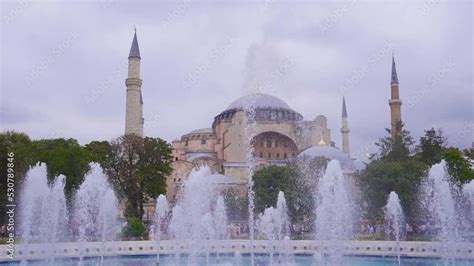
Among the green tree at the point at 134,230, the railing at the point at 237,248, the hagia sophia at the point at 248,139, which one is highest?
the hagia sophia at the point at 248,139

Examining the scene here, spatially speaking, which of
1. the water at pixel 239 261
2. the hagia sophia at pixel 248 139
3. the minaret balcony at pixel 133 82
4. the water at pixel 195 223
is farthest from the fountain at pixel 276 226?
the minaret balcony at pixel 133 82

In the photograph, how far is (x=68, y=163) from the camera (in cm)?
2620

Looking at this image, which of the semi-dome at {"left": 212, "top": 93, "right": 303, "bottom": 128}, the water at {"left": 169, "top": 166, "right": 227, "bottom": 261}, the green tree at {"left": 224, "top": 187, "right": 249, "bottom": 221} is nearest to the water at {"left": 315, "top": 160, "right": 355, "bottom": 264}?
the water at {"left": 169, "top": 166, "right": 227, "bottom": 261}

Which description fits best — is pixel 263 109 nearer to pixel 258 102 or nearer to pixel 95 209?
pixel 258 102

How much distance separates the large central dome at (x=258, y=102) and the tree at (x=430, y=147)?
2176 cm

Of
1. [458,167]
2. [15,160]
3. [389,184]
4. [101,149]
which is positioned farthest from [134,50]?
[458,167]

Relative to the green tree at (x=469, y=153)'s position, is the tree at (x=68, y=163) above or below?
below

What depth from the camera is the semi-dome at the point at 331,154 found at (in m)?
42.7

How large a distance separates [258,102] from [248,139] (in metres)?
7.70

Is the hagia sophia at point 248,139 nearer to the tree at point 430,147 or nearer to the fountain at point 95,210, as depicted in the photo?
the tree at point 430,147

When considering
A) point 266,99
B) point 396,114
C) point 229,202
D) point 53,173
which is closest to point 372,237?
point 229,202

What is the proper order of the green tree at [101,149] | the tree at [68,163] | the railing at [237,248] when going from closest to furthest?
1. the railing at [237,248]
2. the tree at [68,163]
3. the green tree at [101,149]

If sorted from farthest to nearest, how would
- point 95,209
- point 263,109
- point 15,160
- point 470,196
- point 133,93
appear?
1. point 263,109
2. point 133,93
3. point 15,160
4. point 470,196
5. point 95,209

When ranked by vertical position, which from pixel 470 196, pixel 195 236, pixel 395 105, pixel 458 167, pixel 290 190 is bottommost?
pixel 195 236
